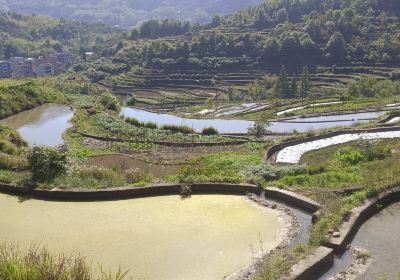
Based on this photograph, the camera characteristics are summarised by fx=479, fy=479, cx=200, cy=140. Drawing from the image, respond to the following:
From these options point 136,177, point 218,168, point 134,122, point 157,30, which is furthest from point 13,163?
point 157,30

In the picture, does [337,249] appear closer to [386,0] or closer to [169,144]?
[169,144]

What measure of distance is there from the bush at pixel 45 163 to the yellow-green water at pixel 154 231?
4.11ft

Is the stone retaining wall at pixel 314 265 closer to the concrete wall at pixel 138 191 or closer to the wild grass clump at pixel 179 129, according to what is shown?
the concrete wall at pixel 138 191

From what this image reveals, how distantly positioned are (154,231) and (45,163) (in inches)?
217

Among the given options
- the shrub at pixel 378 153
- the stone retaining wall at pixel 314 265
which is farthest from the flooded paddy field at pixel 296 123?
the stone retaining wall at pixel 314 265

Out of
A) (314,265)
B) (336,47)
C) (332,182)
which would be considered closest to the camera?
(314,265)

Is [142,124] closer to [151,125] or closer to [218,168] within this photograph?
[151,125]

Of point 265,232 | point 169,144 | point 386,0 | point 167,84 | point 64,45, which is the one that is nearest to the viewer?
point 265,232

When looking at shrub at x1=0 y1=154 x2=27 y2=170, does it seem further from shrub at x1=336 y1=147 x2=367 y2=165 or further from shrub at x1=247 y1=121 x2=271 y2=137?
shrub at x1=247 y1=121 x2=271 y2=137

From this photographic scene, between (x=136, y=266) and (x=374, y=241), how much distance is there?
16.5 feet

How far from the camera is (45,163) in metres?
15.0

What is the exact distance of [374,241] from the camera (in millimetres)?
10172

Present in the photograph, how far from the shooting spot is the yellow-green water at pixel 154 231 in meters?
9.59

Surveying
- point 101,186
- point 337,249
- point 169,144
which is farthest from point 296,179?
point 169,144
